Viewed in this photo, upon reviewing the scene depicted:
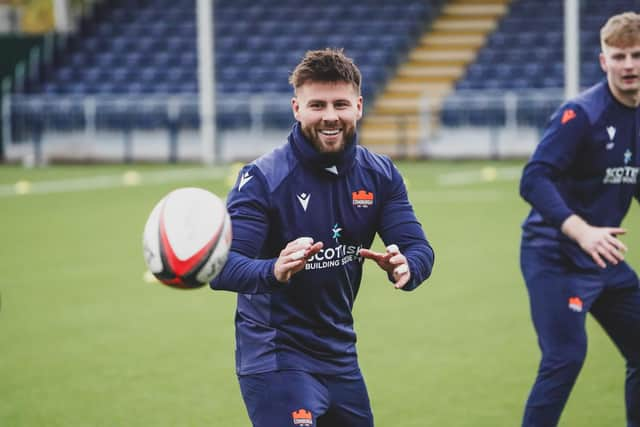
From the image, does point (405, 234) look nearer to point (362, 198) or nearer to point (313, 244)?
point (362, 198)

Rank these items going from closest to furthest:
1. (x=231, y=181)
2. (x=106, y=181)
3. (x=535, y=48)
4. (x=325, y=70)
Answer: (x=325, y=70) → (x=231, y=181) → (x=106, y=181) → (x=535, y=48)

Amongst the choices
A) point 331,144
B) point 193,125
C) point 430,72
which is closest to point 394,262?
point 331,144

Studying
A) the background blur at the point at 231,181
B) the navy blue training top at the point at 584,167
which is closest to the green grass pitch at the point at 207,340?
the background blur at the point at 231,181

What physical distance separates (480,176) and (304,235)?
17346 mm

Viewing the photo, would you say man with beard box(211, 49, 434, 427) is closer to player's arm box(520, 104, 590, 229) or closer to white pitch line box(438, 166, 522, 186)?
player's arm box(520, 104, 590, 229)

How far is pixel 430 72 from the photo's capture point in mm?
27844

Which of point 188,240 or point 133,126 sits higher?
point 188,240

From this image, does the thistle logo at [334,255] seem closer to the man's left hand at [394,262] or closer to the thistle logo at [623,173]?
the man's left hand at [394,262]

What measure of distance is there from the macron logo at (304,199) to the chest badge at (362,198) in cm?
18

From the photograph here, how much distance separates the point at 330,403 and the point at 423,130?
21.9 metres

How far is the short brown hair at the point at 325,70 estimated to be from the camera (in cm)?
402

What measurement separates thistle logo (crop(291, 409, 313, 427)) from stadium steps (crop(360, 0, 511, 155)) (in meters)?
21.9

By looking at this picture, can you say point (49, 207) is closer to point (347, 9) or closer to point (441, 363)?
point (441, 363)

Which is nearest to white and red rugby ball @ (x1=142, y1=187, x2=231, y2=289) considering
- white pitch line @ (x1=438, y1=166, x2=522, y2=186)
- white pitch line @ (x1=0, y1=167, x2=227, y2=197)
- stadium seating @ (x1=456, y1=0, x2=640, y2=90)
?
white pitch line @ (x1=0, y1=167, x2=227, y2=197)
